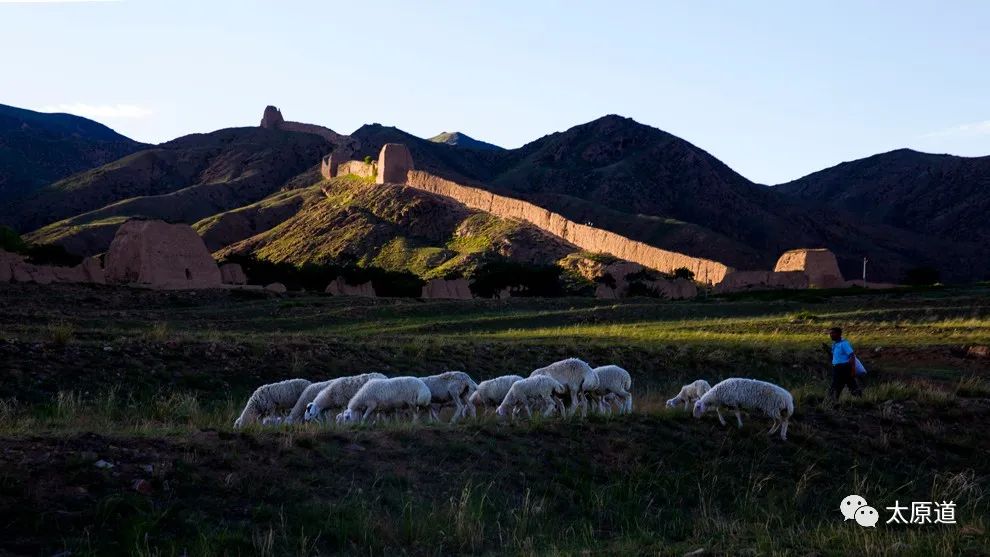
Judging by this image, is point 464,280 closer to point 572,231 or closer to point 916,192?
point 572,231

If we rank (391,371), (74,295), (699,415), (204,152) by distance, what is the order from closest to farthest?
(699,415) → (391,371) → (74,295) → (204,152)

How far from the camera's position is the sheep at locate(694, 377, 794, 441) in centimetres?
1348

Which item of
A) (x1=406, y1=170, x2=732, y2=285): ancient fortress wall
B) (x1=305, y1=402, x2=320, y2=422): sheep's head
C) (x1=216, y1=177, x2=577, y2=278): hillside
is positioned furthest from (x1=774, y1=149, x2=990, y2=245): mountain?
(x1=305, y1=402, x2=320, y2=422): sheep's head

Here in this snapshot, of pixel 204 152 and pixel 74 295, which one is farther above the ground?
pixel 204 152

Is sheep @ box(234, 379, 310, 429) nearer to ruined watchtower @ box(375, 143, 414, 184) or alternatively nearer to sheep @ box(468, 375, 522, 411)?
sheep @ box(468, 375, 522, 411)

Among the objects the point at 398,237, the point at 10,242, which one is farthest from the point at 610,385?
the point at 398,237

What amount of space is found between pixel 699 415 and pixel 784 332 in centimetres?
2105

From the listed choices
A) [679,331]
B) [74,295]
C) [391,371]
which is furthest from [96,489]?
[74,295]

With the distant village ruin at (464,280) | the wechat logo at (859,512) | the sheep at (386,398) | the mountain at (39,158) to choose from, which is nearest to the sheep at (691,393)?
the sheep at (386,398)

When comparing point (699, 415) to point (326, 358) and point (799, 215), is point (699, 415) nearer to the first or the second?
point (326, 358)

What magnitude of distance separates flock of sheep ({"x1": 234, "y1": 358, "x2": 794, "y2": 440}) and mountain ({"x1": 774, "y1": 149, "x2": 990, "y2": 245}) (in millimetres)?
129370

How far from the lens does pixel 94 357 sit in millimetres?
19062

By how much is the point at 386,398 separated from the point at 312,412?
1148 millimetres

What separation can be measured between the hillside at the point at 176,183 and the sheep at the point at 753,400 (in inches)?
A: 3850
